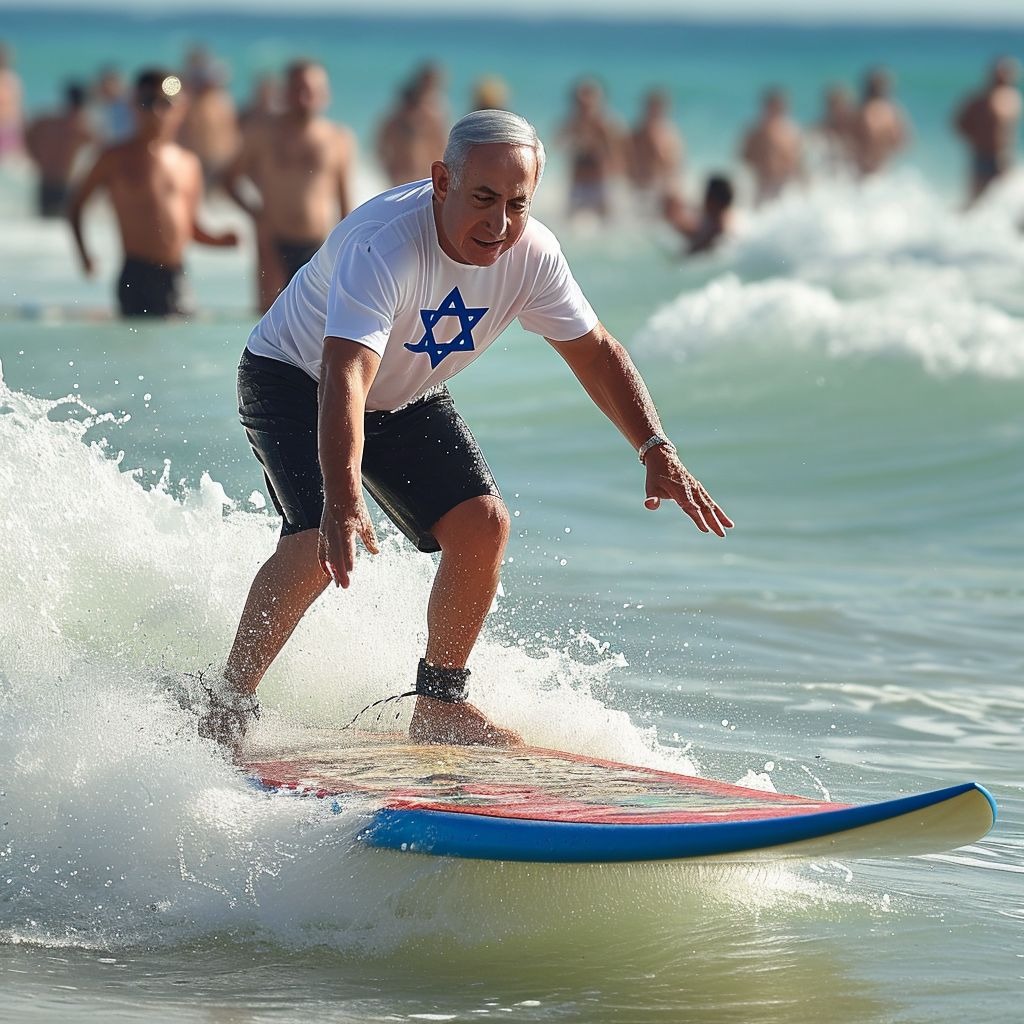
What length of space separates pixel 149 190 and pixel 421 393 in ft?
18.7

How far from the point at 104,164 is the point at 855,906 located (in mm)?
6970

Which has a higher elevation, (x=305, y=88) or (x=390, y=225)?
(x=305, y=88)

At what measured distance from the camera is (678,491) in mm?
4289

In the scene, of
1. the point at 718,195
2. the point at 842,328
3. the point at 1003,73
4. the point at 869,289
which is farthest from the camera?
the point at 1003,73

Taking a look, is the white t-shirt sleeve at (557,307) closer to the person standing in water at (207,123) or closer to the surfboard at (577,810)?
the surfboard at (577,810)

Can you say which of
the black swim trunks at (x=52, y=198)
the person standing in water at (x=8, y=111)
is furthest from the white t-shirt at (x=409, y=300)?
the person standing in water at (x=8, y=111)

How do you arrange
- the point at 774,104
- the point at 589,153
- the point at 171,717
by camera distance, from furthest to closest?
the point at 774,104 → the point at 589,153 → the point at 171,717

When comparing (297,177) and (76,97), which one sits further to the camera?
(76,97)

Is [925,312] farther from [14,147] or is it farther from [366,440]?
[14,147]

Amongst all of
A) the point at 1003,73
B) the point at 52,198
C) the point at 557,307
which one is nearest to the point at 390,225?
the point at 557,307

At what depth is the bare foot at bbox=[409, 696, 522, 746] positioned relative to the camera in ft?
14.6

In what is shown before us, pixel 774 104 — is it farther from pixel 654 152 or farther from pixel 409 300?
pixel 409 300

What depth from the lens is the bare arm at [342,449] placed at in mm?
3660

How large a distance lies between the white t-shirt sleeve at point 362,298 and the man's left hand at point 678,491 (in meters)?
0.80
